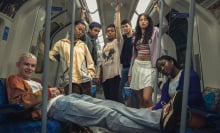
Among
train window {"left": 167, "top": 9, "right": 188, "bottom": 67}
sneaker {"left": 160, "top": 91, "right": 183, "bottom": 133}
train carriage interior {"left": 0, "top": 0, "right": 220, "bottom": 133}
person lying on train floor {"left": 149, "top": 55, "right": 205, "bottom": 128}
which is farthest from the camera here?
train window {"left": 167, "top": 9, "right": 188, "bottom": 67}

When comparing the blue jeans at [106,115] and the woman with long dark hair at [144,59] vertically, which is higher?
the woman with long dark hair at [144,59]

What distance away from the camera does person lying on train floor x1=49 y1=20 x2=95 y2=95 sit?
13.2 feet

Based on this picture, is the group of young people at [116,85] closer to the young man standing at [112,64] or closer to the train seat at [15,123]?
the young man standing at [112,64]

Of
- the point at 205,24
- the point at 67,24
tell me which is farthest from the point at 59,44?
the point at 67,24

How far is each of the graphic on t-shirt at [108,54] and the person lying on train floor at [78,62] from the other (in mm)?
494

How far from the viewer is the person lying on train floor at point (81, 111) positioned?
2.83 metres

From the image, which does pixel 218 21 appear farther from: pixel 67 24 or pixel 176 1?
pixel 67 24

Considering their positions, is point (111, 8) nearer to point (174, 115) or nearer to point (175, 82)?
point (175, 82)

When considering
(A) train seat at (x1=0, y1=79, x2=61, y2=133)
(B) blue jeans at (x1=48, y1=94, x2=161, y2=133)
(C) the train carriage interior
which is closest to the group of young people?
(B) blue jeans at (x1=48, y1=94, x2=161, y2=133)

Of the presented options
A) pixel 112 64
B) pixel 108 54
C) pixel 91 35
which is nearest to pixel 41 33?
pixel 91 35

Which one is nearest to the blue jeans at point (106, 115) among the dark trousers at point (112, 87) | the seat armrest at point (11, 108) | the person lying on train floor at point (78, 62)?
the seat armrest at point (11, 108)

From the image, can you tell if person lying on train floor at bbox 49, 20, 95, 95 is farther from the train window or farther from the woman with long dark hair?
the train window

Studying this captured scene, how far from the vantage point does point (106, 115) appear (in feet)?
9.78

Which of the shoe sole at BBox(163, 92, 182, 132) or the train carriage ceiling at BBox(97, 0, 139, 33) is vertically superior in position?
the train carriage ceiling at BBox(97, 0, 139, 33)
